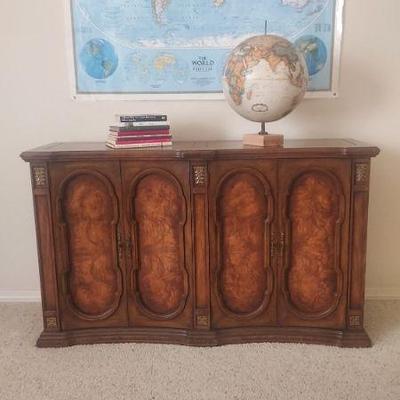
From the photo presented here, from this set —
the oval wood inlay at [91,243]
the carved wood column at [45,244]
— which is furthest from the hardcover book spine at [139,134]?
the carved wood column at [45,244]

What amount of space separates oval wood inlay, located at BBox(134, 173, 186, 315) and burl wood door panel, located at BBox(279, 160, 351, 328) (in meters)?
0.46

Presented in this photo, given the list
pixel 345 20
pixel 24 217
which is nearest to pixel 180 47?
pixel 345 20

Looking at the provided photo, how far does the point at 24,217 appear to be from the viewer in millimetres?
2414

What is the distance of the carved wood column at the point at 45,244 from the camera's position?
1.87 m

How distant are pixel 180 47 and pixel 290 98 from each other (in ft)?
2.25

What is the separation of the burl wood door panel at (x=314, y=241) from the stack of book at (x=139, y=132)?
56cm

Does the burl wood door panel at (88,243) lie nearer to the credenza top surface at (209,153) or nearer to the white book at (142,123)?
the credenza top surface at (209,153)

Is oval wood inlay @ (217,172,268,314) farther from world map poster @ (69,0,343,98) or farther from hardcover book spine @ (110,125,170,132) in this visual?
world map poster @ (69,0,343,98)

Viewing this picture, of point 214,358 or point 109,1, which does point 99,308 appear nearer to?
point 214,358

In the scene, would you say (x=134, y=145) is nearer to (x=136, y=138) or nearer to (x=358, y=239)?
(x=136, y=138)

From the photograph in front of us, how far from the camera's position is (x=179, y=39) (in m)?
2.20

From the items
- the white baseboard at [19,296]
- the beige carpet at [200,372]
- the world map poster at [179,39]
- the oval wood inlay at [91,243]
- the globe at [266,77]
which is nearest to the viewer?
the beige carpet at [200,372]

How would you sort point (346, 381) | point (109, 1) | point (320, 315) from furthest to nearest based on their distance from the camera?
1. point (109, 1)
2. point (320, 315)
3. point (346, 381)

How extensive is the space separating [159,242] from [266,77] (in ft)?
2.74
